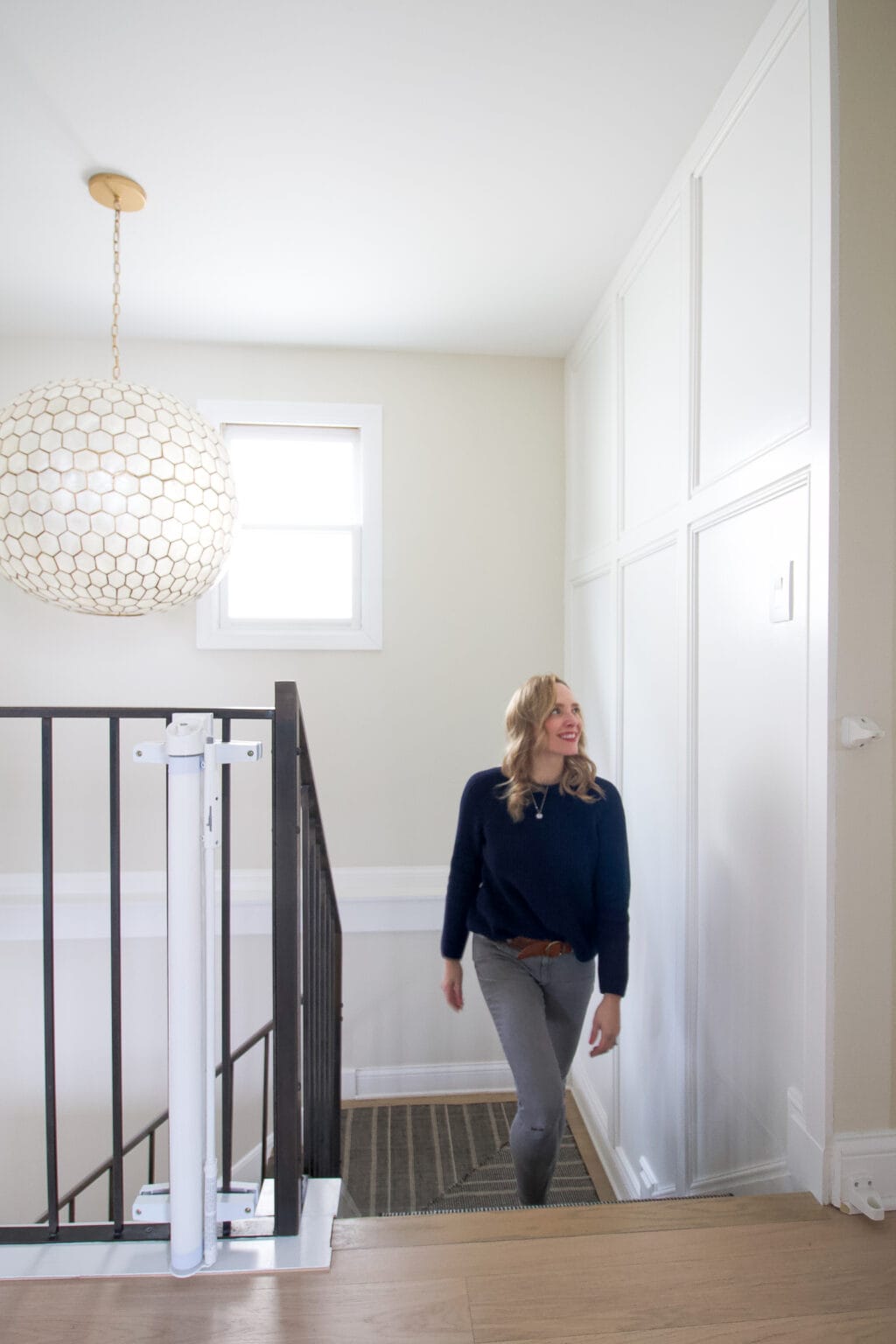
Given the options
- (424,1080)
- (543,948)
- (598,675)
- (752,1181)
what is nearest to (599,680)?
(598,675)

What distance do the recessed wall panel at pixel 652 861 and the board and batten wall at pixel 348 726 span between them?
854 mm

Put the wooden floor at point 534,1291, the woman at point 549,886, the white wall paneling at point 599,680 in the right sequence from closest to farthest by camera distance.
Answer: the wooden floor at point 534,1291 < the woman at point 549,886 < the white wall paneling at point 599,680

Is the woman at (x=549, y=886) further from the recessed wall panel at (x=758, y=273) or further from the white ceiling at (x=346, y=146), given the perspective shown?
the white ceiling at (x=346, y=146)

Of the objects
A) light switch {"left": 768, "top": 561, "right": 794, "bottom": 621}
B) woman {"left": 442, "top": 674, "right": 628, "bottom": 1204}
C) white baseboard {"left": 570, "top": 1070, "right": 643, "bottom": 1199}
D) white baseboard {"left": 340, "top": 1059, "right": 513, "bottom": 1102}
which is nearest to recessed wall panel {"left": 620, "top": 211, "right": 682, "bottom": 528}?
light switch {"left": 768, "top": 561, "right": 794, "bottom": 621}

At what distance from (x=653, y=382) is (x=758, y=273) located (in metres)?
0.66

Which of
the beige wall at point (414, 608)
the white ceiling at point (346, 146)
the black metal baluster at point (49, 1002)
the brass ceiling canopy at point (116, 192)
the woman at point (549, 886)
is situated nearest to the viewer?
the black metal baluster at point (49, 1002)

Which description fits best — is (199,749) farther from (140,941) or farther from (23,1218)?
(23,1218)

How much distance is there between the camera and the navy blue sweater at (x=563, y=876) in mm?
1959

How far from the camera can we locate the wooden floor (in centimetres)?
117

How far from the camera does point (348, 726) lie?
3.28m

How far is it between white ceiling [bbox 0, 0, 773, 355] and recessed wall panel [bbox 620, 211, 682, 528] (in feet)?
0.67

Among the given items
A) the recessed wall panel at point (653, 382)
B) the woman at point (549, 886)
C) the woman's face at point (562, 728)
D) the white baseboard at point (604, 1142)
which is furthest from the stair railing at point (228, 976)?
the white baseboard at point (604, 1142)

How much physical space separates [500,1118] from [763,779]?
2.12m

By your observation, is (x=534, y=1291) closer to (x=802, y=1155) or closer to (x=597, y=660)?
(x=802, y=1155)
